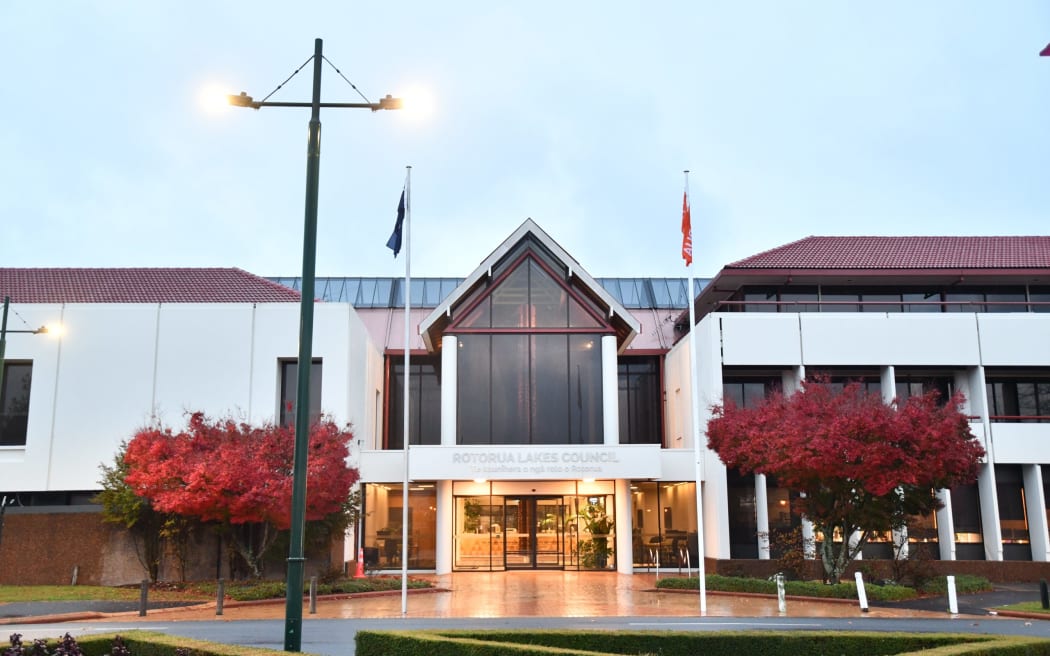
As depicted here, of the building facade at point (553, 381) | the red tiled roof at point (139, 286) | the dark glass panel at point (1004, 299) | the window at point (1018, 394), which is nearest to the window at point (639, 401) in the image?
the building facade at point (553, 381)

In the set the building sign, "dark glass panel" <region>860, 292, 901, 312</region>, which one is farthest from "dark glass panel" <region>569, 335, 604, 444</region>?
"dark glass panel" <region>860, 292, 901, 312</region>

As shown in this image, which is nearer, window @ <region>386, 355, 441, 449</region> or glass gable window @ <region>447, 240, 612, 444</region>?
glass gable window @ <region>447, 240, 612, 444</region>

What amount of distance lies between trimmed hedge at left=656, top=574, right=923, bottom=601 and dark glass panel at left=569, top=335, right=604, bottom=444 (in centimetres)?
656

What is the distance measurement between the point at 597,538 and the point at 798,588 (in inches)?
372

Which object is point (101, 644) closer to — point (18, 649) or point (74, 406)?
point (18, 649)

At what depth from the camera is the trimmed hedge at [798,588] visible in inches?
932

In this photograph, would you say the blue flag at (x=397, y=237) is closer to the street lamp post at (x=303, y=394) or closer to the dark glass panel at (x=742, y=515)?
the street lamp post at (x=303, y=394)

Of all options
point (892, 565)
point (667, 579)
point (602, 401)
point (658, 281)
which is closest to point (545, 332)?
point (602, 401)

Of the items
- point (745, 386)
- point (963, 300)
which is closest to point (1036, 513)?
point (963, 300)

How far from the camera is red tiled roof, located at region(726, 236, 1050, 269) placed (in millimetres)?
33781

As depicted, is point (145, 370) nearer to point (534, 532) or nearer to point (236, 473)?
point (236, 473)

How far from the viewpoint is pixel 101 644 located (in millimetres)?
10898

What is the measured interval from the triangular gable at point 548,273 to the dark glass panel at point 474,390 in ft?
3.15

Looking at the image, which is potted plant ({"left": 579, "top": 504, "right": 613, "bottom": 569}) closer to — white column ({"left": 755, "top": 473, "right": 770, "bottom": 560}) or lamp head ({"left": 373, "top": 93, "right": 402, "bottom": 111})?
white column ({"left": 755, "top": 473, "right": 770, "bottom": 560})
